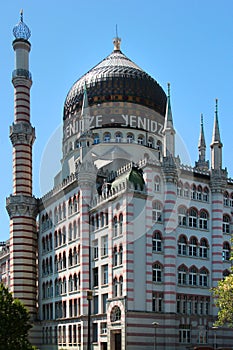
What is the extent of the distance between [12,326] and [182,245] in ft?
67.4

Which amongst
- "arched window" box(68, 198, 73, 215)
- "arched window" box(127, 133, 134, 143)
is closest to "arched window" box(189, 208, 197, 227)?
"arched window" box(68, 198, 73, 215)

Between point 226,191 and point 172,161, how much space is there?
890 cm

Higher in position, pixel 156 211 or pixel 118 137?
pixel 118 137

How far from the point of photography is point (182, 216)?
6800 cm

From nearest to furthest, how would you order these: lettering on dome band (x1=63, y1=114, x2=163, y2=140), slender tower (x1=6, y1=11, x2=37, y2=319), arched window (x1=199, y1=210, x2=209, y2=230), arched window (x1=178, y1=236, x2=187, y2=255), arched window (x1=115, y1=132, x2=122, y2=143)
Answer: arched window (x1=178, y1=236, x2=187, y2=255)
arched window (x1=199, y1=210, x2=209, y2=230)
arched window (x1=115, y1=132, x2=122, y2=143)
lettering on dome band (x1=63, y1=114, x2=163, y2=140)
slender tower (x1=6, y1=11, x2=37, y2=319)

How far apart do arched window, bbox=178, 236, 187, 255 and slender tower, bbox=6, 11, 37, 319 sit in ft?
80.4

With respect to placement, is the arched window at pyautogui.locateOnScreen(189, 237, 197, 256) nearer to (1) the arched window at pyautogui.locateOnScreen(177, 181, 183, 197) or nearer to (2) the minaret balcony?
(1) the arched window at pyautogui.locateOnScreen(177, 181, 183, 197)

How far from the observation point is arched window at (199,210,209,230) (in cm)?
6981

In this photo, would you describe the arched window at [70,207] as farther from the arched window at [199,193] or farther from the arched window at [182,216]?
the arched window at [199,193]

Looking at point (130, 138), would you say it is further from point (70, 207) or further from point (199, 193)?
point (199, 193)

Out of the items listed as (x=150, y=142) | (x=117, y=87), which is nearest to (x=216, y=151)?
(x=150, y=142)

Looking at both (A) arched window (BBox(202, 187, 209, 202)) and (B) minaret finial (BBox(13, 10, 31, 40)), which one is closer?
(A) arched window (BBox(202, 187, 209, 202))

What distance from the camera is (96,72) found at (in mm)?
84812

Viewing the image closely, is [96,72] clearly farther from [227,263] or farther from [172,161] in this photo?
[227,263]
